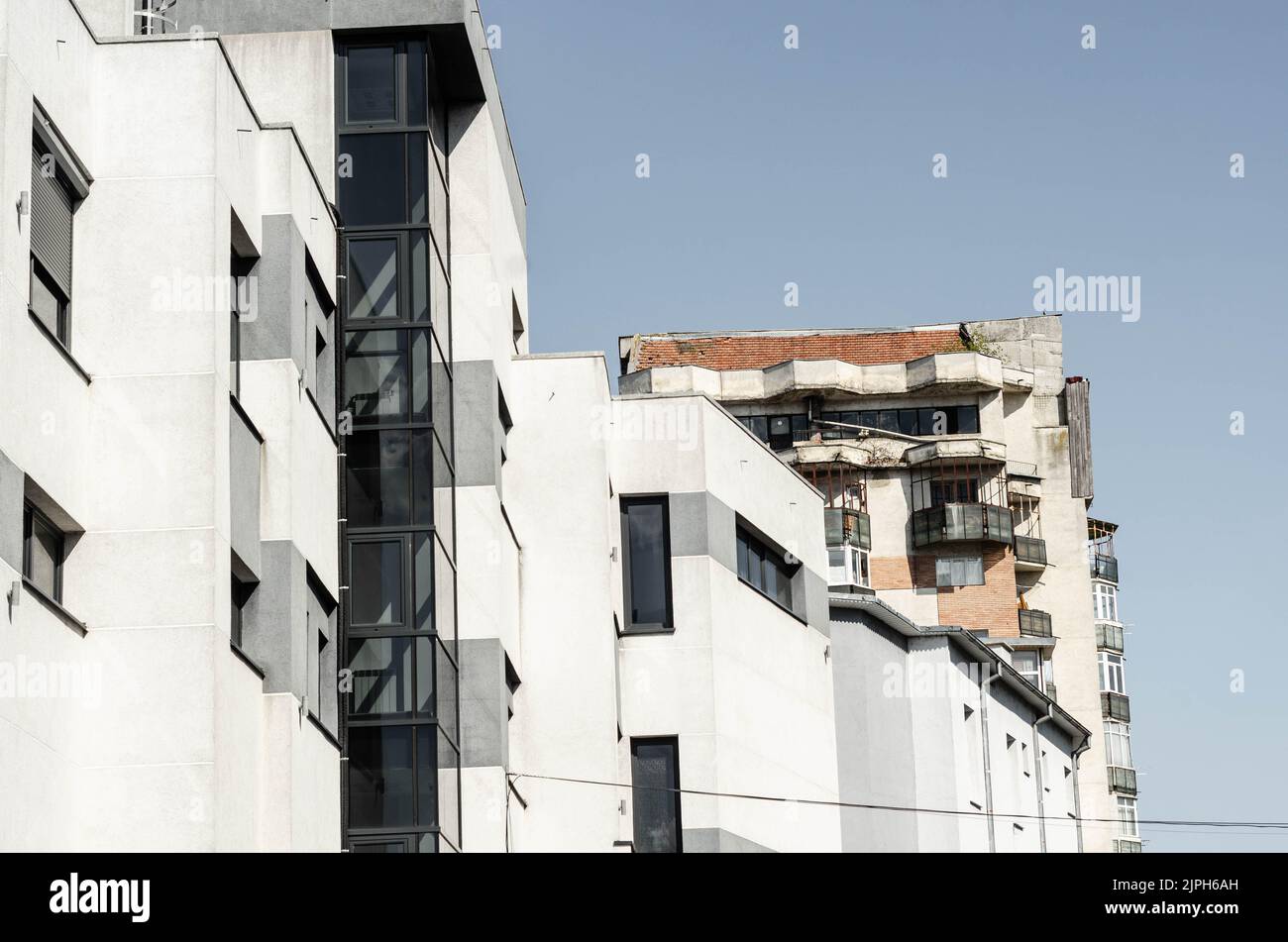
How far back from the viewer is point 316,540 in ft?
70.6

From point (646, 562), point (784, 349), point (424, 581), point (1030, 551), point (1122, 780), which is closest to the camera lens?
point (424, 581)

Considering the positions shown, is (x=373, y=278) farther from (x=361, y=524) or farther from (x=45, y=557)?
(x=45, y=557)

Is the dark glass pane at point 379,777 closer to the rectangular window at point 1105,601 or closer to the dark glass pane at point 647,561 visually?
the dark glass pane at point 647,561

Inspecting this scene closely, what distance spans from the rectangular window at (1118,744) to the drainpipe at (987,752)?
37891 mm

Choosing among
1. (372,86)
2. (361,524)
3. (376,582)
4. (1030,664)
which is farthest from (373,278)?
(1030,664)

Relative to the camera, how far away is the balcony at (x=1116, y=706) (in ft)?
289

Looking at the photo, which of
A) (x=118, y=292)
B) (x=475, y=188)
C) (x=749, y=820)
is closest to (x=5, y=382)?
(x=118, y=292)

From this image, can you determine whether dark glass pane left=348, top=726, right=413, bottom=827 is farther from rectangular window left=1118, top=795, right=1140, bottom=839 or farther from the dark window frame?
rectangular window left=1118, top=795, right=1140, bottom=839

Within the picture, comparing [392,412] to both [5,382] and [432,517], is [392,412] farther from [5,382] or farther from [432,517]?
[5,382]

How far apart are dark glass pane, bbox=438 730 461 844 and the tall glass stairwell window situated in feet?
0.11

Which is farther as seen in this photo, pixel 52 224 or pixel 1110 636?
pixel 1110 636

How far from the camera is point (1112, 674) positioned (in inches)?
3516

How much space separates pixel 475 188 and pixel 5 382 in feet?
49.6

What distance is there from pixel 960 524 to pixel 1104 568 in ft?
49.5
